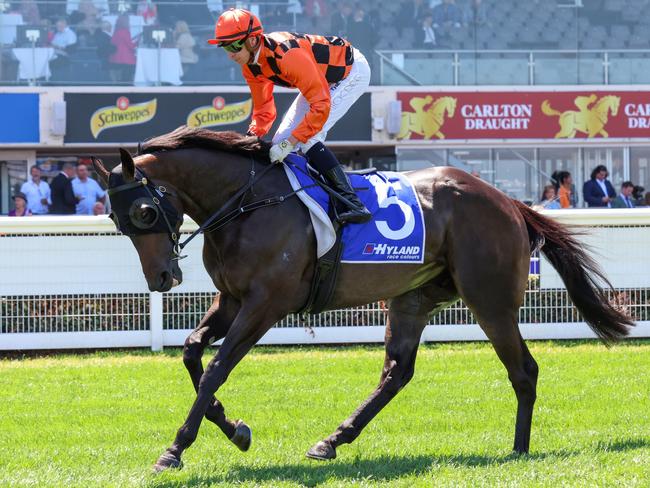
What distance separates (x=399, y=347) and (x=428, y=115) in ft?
38.8

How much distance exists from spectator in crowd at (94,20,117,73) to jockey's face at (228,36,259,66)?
12.0m

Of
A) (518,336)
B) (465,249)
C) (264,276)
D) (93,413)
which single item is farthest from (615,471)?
(93,413)

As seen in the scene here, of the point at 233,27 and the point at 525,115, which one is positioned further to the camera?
the point at 525,115

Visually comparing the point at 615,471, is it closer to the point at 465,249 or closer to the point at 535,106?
the point at 465,249

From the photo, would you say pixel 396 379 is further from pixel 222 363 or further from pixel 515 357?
pixel 222 363

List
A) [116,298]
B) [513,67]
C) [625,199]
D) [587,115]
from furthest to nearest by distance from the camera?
[513,67] → [587,115] → [625,199] → [116,298]

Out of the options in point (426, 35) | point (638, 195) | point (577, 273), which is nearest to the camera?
point (577, 273)

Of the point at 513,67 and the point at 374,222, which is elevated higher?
the point at 513,67

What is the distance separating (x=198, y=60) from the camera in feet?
55.4

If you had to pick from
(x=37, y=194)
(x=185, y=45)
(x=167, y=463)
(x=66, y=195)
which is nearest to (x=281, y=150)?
(x=167, y=463)

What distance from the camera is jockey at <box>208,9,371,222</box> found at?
16.4 feet

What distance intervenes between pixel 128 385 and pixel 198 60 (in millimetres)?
10368

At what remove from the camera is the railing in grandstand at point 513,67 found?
1725 cm

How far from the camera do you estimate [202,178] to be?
5023 mm
